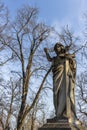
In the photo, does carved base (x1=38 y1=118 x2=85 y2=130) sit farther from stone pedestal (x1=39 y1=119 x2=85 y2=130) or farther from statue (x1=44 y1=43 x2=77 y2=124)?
statue (x1=44 y1=43 x2=77 y2=124)

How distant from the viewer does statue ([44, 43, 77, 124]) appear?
9.66 meters

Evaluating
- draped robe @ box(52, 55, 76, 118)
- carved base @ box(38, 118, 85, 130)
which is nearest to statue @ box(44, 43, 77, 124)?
draped robe @ box(52, 55, 76, 118)

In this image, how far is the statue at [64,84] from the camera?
966 centimetres

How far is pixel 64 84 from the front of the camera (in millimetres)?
9930

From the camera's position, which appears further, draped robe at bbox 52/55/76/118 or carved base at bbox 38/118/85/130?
draped robe at bbox 52/55/76/118

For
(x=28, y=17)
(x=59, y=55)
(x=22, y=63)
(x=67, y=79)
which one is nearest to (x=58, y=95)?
(x=67, y=79)

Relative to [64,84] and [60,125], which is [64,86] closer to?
[64,84]

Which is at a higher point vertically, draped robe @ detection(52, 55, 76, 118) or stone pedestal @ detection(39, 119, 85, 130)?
draped robe @ detection(52, 55, 76, 118)

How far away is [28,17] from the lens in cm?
2572

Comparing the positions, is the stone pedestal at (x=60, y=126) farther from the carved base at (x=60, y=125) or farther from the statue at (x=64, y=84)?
the statue at (x=64, y=84)

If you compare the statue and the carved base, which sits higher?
the statue

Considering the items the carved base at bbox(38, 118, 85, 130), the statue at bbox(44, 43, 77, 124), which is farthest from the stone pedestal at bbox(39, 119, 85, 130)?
the statue at bbox(44, 43, 77, 124)

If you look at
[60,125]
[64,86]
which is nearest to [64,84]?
[64,86]

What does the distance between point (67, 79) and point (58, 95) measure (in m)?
0.58
